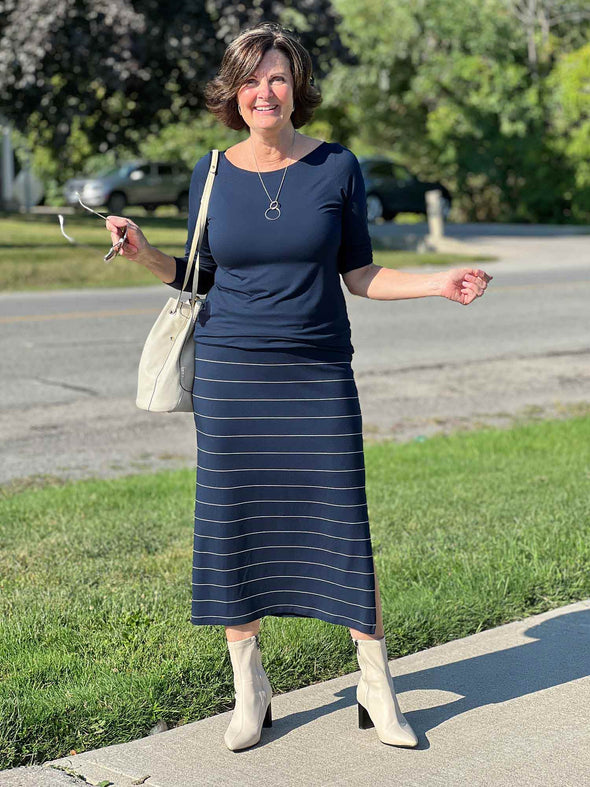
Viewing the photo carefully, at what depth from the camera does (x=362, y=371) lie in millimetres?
10375

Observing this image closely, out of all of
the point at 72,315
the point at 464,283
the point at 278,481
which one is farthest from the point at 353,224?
the point at 72,315

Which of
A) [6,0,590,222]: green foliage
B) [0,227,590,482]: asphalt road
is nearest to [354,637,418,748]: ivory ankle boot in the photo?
[0,227,590,482]: asphalt road

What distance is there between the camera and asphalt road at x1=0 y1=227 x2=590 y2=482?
766cm

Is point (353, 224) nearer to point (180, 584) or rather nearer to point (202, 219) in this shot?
point (202, 219)

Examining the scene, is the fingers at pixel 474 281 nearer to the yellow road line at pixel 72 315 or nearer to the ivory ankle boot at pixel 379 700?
the ivory ankle boot at pixel 379 700

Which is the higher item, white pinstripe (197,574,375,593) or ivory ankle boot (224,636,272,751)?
white pinstripe (197,574,375,593)

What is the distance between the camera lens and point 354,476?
3.40 metres

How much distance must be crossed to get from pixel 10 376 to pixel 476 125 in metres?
25.1

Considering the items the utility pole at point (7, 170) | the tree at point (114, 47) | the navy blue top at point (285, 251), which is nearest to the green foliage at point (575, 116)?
the tree at point (114, 47)

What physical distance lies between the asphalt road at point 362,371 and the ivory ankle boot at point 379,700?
3583mm

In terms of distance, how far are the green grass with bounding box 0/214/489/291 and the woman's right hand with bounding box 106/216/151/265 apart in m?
14.2

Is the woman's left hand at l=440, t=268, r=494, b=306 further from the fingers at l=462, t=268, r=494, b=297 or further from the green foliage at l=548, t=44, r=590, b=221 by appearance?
the green foliage at l=548, t=44, r=590, b=221

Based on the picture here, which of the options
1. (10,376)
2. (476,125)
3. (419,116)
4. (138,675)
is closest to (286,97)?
(138,675)

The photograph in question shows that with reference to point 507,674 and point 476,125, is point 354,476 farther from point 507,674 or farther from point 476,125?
point 476,125
